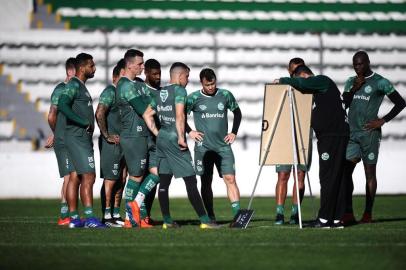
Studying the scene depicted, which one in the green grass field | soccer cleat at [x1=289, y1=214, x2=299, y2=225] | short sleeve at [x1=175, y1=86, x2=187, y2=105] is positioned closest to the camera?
the green grass field

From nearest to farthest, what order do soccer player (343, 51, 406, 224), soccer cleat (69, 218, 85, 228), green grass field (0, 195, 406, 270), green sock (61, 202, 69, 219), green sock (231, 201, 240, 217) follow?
green grass field (0, 195, 406, 270), soccer cleat (69, 218, 85, 228), green sock (231, 201, 240, 217), green sock (61, 202, 69, 219), soccer player (343, 51, 406, 224)

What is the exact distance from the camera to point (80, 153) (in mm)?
13086

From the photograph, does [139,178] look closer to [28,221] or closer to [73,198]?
[73,198]

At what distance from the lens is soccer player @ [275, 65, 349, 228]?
12.8 meters

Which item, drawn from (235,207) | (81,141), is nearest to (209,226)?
(235,207)

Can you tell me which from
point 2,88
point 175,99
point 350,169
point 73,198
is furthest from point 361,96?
point 2,88

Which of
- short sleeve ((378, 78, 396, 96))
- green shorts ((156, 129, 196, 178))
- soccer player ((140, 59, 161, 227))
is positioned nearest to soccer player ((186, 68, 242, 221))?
soccer player ((140, 59, 161, 227))

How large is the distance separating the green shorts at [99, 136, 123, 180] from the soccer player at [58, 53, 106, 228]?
745 millimetres

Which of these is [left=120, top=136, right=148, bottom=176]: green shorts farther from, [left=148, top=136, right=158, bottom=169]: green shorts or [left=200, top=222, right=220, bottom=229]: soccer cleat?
[left=200, top=222, right=220, bottom=229]: soccer cleat

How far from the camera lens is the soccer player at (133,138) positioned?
43.2ft

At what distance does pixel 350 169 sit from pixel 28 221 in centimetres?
440

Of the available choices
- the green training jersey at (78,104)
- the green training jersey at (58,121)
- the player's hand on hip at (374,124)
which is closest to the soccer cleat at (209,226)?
the green training jersey at (78,104)

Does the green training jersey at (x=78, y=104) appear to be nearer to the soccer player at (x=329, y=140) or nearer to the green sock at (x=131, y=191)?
the green sock at (x=131, y=191)

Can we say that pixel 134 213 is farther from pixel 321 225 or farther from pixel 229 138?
pixel 321 225
